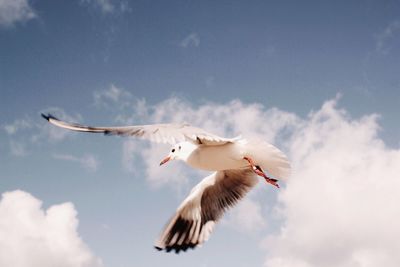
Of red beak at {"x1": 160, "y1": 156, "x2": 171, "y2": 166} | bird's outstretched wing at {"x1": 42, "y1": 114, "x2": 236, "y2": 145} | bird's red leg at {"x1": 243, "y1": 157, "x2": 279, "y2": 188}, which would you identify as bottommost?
→ bird's outstretched wing at {"x1": 42, "y1": 114, "x2": 236, "y2": 145}

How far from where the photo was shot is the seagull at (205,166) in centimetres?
341

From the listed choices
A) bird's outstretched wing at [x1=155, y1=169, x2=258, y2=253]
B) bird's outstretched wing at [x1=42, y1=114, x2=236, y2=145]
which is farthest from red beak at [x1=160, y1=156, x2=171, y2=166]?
bird's outstretched wing at [x1=42, y1=114, x2=236, y2=145]

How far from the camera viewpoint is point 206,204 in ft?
18.2

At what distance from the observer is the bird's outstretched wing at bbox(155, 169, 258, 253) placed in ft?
17.6

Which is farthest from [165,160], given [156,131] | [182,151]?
[156,131]

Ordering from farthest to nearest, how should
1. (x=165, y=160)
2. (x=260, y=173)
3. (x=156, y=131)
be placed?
1. (x=165, y=160)
2. (x=260, y=173)
3. (x=156, y=131)

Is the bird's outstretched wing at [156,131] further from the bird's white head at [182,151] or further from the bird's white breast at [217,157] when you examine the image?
the bird's white head at [182,151]

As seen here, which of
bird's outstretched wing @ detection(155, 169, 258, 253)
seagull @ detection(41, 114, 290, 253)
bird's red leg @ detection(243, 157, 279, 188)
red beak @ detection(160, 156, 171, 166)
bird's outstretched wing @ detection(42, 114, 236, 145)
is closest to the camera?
bird's outstretched wing @ detection(42, 114, 236, 145)

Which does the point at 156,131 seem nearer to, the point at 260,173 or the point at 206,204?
the point at 260,173

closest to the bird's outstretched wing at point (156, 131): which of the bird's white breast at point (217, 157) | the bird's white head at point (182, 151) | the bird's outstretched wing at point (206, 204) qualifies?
the bird's white breast at point (217, 157)

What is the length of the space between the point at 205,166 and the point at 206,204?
110 cm

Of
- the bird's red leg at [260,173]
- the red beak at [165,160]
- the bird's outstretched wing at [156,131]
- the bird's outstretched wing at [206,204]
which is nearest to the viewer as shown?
the bird's outstretched wing at [156,131]

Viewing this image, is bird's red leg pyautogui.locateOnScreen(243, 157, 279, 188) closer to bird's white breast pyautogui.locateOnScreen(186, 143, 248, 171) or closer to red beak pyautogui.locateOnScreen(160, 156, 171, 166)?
bird's white breast pyautogui.locateOnScreen(186, 143, 248, 171)

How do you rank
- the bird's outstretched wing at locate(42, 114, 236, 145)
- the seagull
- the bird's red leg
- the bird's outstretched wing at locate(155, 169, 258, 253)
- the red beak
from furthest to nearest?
the bird's outstretched wing at locate(155, 169, 258, 253), the red beak, the bird's red leg, the seagull, the bird's outstretched wing at locate(42, 114, 236, 145)
